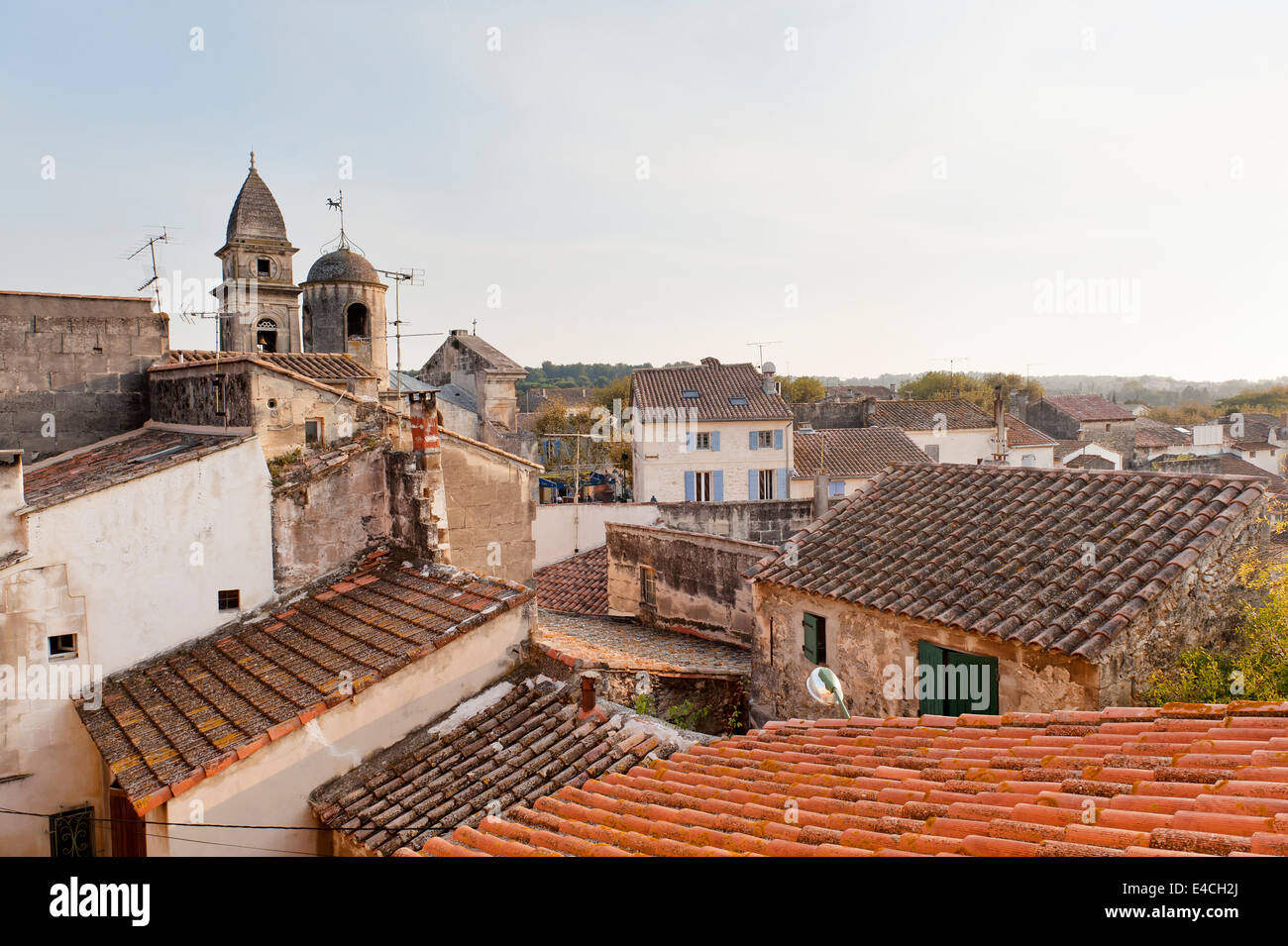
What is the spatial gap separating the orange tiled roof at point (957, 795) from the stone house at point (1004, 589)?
109 inches

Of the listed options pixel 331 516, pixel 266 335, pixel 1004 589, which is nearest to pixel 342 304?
pixel 266 335

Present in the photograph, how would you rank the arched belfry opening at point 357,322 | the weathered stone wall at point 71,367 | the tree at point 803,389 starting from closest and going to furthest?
the weathered stone wall at point 71,367 < the arched belfry opening at point 357,322 < the tree at point 803,389

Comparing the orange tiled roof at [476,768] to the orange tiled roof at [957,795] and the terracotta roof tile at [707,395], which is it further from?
the terracotta roof tile at [707,395]

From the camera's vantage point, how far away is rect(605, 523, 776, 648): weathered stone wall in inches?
675

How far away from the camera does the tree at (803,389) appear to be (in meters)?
Result: 88.6

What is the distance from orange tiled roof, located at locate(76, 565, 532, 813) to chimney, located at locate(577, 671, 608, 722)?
1.39 meters

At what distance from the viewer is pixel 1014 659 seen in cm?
959

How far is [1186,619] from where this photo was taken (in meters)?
9.31

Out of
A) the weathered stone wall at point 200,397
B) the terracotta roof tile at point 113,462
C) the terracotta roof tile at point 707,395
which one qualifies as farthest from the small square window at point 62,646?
the terracotta roof tile at point 707,395

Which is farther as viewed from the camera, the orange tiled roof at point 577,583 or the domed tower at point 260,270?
the domed tower at point 260,270

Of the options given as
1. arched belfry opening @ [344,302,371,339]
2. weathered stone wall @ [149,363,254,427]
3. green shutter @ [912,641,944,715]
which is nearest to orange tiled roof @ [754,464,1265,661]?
green shutter @ [912,641,944,715]

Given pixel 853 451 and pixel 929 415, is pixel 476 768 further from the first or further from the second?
pixel 929 415

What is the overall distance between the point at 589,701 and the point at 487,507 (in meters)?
7.32
